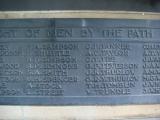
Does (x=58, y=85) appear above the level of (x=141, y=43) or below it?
below

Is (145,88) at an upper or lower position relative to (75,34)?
lower

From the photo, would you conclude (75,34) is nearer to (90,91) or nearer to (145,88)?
(90,91)

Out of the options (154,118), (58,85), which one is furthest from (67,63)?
(154,118)

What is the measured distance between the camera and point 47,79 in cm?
658

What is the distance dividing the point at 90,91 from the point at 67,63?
0.48 m

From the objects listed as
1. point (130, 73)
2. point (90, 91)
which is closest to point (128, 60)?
point (130, 73)

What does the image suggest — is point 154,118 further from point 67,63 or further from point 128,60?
point 67,63

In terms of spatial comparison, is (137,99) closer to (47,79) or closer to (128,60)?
(128,60)

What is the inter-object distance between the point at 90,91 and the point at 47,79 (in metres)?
0.59

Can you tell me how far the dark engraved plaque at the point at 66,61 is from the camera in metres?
6.55

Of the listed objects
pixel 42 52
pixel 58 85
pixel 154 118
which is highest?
pixel 42 52

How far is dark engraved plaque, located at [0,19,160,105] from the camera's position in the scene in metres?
6.55

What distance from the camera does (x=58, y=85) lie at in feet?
21.6

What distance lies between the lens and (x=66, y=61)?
259 inches
